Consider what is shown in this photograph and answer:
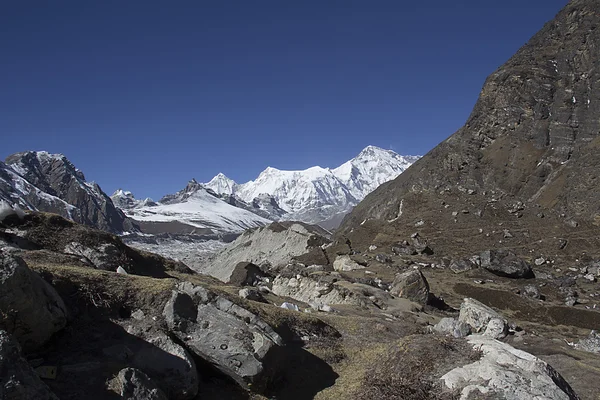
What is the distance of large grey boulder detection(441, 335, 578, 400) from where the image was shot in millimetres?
7914

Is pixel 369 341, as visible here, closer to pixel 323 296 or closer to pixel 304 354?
pixel 304 354

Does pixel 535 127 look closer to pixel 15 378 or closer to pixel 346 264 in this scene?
pixel 346 264

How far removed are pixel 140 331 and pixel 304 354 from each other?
16.8ft

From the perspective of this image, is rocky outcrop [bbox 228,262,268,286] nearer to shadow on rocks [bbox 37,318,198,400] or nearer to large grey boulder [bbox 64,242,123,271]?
large grey boulder [bbox 64,242,123,271]

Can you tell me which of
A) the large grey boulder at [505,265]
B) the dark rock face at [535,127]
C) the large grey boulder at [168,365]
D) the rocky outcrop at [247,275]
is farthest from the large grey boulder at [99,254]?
the dark rock face at [535,127]

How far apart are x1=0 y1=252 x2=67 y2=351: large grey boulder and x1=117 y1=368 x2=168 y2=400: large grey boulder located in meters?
2.26

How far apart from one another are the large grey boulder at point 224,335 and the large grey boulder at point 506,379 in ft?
14.8

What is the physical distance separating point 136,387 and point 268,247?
71189 mm

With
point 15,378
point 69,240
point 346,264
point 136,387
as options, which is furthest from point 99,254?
point 346,264

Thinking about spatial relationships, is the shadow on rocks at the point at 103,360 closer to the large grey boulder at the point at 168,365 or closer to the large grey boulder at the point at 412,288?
the large grey boulder at the point at 168,365

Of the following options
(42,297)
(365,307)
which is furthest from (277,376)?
(365,307)

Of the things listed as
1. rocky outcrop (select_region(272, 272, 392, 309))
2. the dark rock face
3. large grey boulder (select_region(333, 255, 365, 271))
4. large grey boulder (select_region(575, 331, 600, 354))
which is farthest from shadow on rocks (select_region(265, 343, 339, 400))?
the dark rock face

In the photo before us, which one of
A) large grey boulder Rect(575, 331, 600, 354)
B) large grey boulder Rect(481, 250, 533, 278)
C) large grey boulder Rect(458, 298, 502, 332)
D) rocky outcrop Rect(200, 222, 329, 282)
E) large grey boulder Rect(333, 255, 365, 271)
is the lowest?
large grey boulder Rect(575, 331, 600, 354)

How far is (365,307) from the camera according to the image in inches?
910
